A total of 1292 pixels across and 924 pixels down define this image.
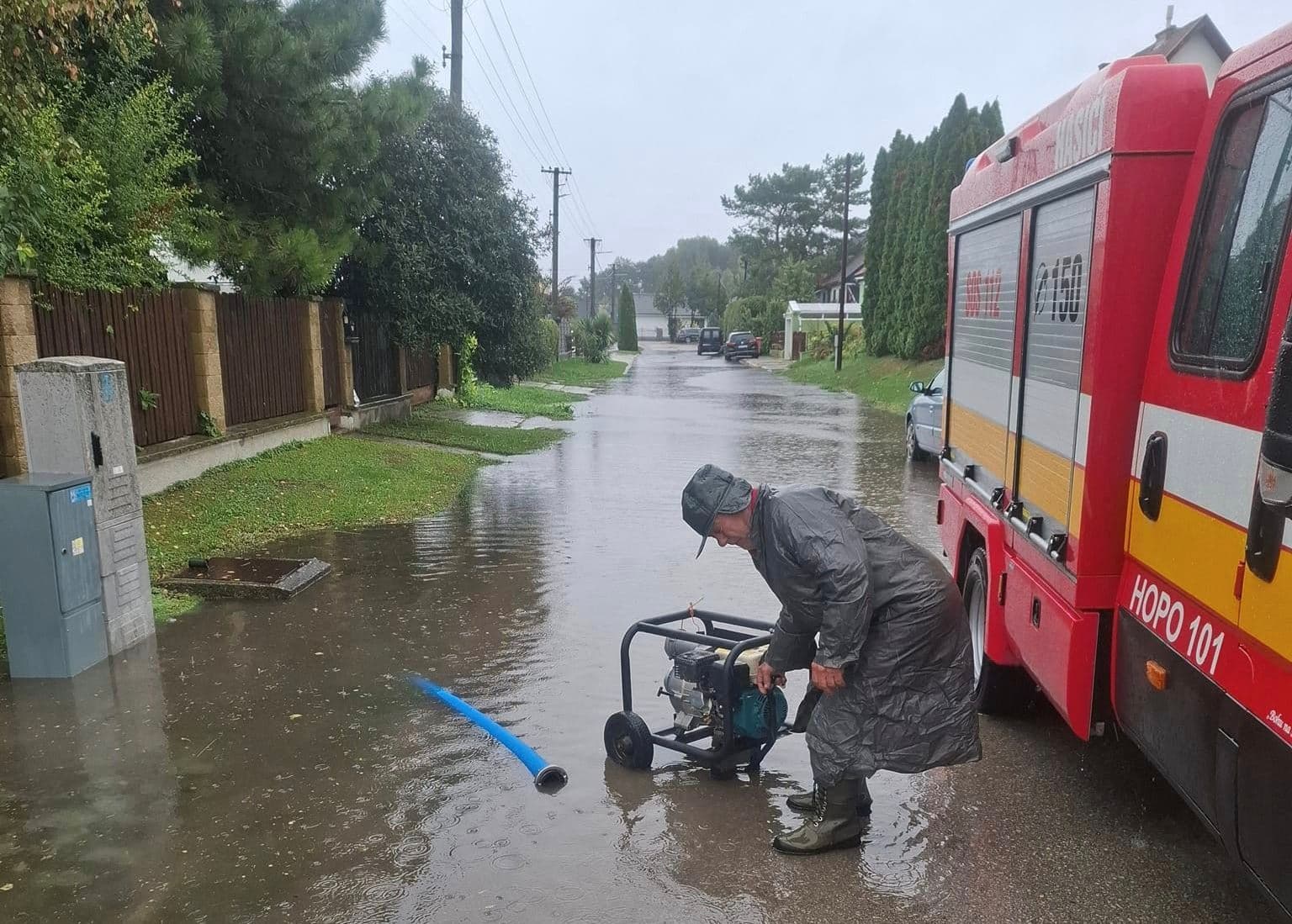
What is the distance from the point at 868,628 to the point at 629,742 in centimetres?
142

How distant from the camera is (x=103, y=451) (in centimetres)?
556

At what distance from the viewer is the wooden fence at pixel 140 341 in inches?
330

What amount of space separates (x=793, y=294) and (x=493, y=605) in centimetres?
6315

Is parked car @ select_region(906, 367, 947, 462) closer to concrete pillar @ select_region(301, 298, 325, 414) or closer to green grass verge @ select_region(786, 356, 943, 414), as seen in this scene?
concrete pillar @ select_region(301, 298, 325, 414)

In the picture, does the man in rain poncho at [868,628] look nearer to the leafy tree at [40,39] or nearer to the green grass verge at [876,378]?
the leafy tree at [40,39]

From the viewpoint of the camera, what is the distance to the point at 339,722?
486 centimetres

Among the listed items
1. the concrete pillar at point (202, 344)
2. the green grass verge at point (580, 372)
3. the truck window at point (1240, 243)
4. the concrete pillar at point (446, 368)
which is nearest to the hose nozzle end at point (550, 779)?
the truck window at point (1240, 243)

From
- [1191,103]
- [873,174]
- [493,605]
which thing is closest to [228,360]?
[493,605]

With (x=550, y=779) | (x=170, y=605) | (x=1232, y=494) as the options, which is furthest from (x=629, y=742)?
(x=170, y=605)

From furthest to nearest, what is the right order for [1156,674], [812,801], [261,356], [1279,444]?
[261,356], [812,801], [1156,674], [1279,444]

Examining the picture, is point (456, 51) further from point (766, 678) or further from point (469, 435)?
point (766, 678)

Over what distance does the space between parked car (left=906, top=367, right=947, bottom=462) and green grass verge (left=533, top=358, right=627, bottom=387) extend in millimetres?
17383

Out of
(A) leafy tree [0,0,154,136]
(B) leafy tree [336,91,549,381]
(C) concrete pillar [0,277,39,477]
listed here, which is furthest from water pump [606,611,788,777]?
(B) leafy tree [336,91,549,381]

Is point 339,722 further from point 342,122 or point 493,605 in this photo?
point 342,122
